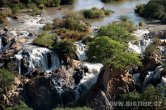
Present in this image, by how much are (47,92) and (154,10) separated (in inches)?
865

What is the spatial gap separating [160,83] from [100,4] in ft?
94.8

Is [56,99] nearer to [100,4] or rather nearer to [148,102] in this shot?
[148,102]

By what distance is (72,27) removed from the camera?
4844 centimetres

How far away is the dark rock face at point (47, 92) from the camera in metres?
36.5

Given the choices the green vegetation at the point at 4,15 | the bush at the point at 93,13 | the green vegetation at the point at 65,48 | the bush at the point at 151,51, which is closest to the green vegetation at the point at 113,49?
the bush at the point at 151,51

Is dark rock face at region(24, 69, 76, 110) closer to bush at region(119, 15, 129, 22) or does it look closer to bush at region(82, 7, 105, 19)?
bush at region(119, 15, 129, 22)

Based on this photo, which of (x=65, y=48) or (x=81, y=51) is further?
(x=81, y=51)

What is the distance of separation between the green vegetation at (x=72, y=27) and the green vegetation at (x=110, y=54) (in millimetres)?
5285

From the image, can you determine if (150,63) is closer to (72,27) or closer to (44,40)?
(44,40)

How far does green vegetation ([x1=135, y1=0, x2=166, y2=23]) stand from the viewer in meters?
53.4

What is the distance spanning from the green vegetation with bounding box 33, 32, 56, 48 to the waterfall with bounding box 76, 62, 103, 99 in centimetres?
417

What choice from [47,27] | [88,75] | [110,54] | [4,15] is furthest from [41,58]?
[4,15]

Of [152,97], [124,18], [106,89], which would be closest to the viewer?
[152,97]

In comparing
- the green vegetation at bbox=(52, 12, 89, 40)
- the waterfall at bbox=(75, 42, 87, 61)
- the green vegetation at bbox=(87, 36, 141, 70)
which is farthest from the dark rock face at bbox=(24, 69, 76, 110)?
the green vegetation at bbox=(52, 12, 89, 40)
